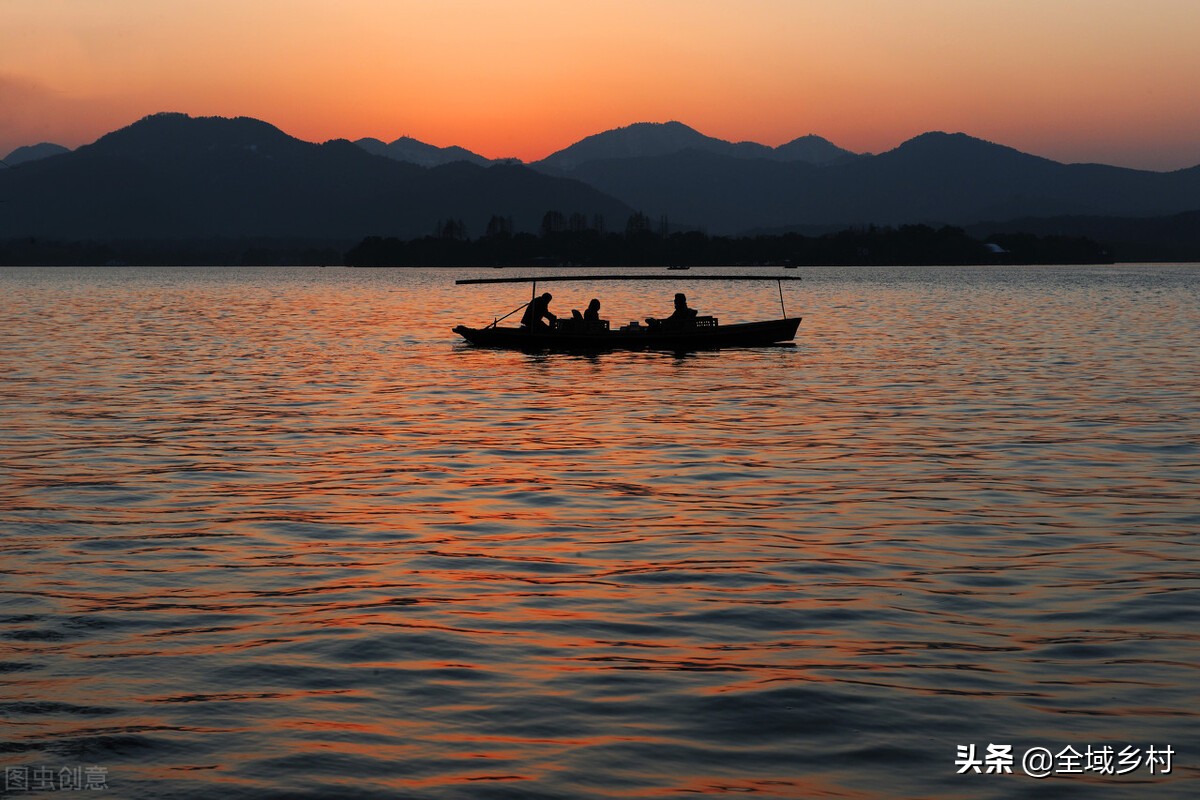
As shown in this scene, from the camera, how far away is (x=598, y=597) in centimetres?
1619

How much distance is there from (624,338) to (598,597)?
4335 cm

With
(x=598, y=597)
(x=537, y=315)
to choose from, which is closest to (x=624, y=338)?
(x=537, y=315)

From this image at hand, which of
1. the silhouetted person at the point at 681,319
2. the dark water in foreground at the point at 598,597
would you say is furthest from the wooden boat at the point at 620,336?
the dark water in foreground at the point at 598,597

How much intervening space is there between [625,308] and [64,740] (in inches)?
4774

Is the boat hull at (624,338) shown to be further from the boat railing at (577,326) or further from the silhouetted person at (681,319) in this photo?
the silhouetted person at (681,319)

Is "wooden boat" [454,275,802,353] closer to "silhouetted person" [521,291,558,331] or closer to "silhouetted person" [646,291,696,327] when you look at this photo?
"silhouetted person" [646,291,696,327]

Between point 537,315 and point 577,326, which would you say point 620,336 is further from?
point 537,315

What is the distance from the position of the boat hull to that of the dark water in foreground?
59.6 feet

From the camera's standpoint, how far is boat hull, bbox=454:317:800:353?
A: 5834 cm

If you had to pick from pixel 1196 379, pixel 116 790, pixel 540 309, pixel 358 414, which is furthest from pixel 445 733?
pixel 540 309

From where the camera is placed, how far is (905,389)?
45.1m

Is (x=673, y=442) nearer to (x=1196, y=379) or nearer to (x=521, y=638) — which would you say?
(x=521, y=638)

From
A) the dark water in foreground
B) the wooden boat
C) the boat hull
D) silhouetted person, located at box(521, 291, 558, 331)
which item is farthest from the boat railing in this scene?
the dark water in foreground

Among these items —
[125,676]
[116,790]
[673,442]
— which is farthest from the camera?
[673,442]
